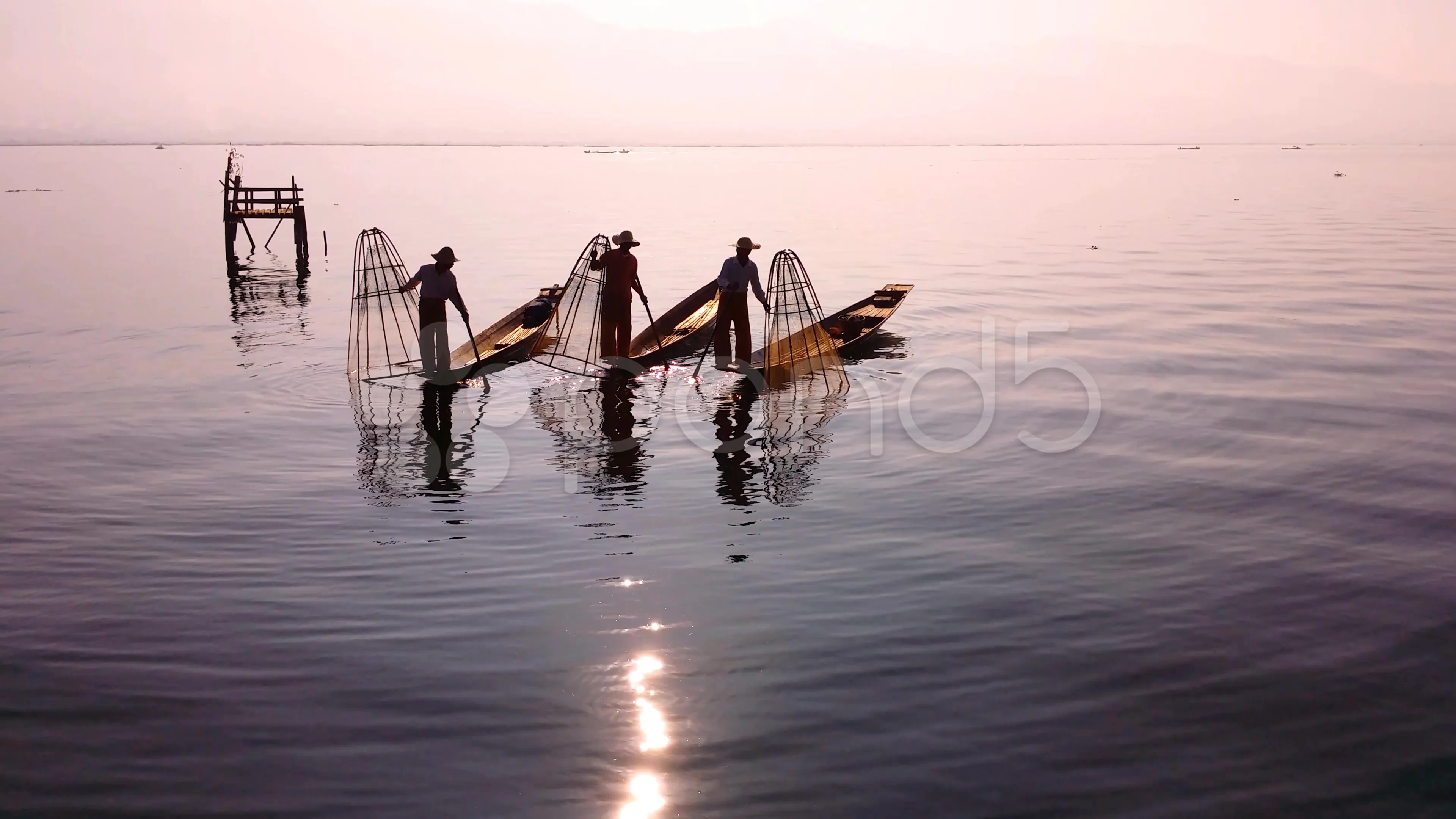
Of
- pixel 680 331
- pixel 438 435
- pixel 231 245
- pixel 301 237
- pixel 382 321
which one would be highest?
pixel 301 237

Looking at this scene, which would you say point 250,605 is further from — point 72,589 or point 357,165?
point 357,165

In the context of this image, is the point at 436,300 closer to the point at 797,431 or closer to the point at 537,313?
the point at 537,313

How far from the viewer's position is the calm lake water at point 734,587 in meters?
6.82

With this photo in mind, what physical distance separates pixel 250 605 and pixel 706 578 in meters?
3.84

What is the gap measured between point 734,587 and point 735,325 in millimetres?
9792

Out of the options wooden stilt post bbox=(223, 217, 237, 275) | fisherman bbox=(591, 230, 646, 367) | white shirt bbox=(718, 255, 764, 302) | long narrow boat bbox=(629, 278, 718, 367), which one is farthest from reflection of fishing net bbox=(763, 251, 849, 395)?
wooden stilt post bbox=(223, 217, 237, 275)

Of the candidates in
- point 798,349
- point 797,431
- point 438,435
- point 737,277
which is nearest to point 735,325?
point 737,277

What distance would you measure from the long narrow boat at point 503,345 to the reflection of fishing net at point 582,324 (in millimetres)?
231

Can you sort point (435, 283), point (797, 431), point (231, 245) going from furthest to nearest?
1. point (231, 245)
2. point (435, 283)
3. point (797, 431)

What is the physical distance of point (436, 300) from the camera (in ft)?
57.1

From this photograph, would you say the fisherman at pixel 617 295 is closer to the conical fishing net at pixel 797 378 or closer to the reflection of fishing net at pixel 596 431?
the reflection of fishing net at pixel 596 431

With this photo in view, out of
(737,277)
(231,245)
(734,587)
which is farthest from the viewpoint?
(231,245)

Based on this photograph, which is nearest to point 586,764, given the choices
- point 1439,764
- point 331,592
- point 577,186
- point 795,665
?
point 795,665

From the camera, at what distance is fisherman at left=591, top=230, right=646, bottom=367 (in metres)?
18.4
